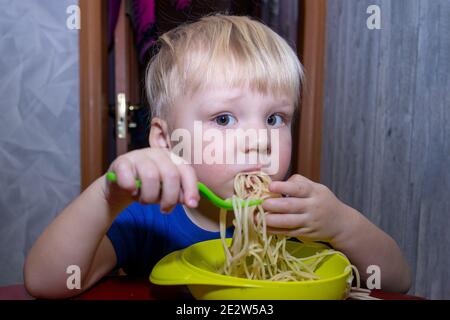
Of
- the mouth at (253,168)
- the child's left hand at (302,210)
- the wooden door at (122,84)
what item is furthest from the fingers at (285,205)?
the wooden door at (122,84)

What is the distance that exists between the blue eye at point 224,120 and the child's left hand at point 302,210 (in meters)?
0.18

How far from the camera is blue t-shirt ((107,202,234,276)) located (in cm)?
87

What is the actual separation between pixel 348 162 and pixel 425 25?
60 centimetres

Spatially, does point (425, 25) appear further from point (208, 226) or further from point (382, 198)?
point (208, 226)

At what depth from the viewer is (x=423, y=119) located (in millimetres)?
996

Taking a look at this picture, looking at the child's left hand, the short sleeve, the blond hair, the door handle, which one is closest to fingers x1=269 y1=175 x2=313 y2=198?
the child's left hand

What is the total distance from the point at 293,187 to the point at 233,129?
196mm

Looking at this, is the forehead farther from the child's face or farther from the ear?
the ear

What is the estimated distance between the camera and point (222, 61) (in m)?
0.86

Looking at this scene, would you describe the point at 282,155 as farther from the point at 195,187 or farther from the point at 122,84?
the point at 122,84

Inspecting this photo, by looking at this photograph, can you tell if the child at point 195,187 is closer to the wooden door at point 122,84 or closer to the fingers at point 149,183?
the fingers at point 149,183

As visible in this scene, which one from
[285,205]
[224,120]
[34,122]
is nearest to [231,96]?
[224,120]

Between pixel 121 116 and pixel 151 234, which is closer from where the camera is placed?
pixel 151 234

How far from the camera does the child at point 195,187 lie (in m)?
0.64
